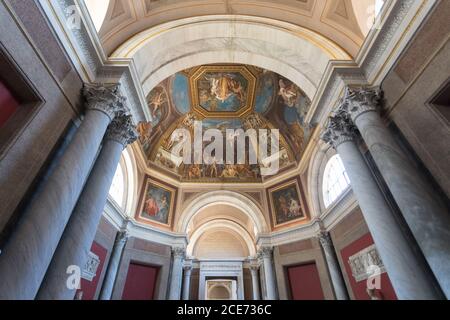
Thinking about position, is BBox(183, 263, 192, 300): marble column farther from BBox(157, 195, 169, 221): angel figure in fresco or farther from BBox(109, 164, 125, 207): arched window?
BBox(109, 164, 125, 207): arched window

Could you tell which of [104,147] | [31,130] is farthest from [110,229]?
[31,130]

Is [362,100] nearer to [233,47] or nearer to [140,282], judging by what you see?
[233,47]

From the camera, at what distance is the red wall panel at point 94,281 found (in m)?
7.27

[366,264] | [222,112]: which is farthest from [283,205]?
[222,112]

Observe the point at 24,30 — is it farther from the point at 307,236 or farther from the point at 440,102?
the point at 307,236

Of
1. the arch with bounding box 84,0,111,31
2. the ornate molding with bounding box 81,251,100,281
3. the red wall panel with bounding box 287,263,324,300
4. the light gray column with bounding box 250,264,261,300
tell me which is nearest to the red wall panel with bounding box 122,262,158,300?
the ornate molding with bounding box 81,251,100,281

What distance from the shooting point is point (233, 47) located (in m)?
Answer: 7.65

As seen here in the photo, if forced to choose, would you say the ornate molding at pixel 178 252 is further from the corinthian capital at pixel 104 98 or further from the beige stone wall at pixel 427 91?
the beige stone wall at pixel 427 91

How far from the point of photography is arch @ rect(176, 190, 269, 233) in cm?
1259

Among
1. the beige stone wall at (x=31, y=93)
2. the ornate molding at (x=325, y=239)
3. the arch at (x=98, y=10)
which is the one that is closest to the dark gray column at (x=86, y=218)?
the beige stone wall at (x=31, y=93)

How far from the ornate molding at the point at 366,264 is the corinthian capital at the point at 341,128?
3.68 metres

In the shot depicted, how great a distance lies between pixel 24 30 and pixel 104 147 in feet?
7.37

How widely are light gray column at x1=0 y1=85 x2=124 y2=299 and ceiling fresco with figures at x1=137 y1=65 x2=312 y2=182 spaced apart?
656cm

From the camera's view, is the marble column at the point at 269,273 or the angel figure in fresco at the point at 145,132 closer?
the marble column at the point at 269,273
